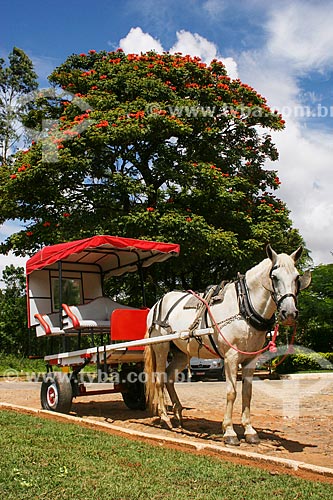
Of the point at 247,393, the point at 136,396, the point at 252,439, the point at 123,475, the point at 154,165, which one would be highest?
the point at 154,165

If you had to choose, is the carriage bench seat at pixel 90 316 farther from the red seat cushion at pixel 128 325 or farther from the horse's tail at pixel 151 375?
the horse's tail at pixel 151 375

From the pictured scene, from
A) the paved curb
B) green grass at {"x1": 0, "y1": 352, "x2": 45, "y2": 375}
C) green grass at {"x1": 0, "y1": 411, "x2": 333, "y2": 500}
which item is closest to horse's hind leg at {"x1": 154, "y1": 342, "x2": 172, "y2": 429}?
the paved curb

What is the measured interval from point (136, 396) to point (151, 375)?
185 cm

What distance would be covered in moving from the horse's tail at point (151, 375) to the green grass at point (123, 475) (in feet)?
7.39

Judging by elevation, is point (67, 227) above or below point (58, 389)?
above

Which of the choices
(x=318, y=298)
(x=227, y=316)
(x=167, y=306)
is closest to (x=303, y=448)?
(x=227, y=316)

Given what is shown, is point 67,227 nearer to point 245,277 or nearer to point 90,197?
point 90,197

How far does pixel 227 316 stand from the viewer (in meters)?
7.84

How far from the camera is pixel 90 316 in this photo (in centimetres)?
1037

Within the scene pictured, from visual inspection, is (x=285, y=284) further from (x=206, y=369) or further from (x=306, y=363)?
(x=306, y=363)

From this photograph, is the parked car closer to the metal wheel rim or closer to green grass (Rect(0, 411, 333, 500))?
the metal wheel rim

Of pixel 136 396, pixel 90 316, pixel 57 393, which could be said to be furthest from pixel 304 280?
pixel 136 396

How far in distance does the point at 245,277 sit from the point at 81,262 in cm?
467

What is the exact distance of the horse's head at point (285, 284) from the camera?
22.0 feet
